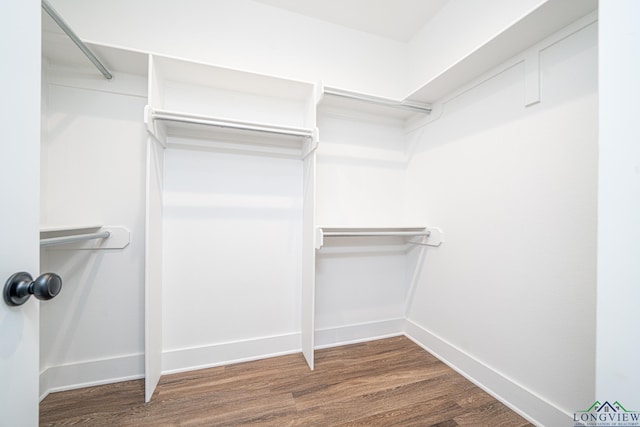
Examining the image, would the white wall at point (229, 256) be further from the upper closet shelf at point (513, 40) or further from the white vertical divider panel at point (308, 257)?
the upper closet shelf at point (513, 40)

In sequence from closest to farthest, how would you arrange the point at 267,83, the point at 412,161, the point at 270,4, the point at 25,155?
the point at 25,155 < the point at 267,83 < the point at 270,4 < the point at 412,161

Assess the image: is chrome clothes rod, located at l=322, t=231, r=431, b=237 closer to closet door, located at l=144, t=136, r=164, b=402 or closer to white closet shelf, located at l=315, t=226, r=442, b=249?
white closet shelf, located at l=315, t=226, r=442, b=249

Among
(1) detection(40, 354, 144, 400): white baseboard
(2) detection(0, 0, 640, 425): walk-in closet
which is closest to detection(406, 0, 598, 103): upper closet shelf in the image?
(2) detection(0, 0, 640, 425): walk-in closet

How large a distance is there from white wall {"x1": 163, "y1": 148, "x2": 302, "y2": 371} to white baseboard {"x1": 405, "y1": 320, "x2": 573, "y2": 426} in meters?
1.09

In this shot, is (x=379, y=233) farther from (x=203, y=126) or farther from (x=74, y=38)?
(x=74, y=38)

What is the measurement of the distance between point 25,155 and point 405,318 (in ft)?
8.09

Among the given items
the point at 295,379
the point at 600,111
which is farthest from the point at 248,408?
the point at 600,111

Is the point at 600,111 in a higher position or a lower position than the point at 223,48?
lower

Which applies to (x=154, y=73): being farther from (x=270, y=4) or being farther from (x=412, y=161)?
(x=412, y=161)

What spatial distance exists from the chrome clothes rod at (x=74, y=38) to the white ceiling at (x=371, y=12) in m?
1.19

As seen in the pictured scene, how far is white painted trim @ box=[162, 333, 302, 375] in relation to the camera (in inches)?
64.4

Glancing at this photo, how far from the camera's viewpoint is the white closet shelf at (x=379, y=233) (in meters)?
1.65

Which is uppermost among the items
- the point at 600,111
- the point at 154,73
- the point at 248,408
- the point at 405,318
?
the point at 154,73

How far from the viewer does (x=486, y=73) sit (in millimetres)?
1519
